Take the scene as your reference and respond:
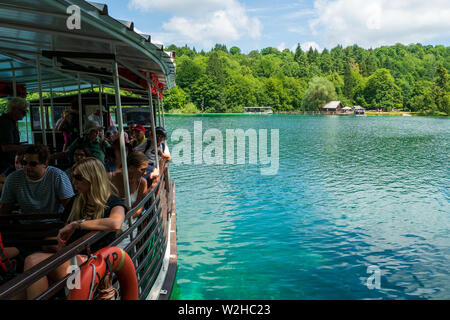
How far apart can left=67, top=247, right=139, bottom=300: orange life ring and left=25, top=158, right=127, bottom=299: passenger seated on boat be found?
0.23 m

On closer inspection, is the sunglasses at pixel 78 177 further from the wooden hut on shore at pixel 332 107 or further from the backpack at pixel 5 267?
the wooden hut on shore at pixel 332 107

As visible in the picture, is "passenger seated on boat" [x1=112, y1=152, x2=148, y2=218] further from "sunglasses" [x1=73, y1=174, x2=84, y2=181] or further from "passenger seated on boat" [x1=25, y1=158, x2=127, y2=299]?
"sunglasses" [x1=73, y1=174, x2=84, y2=181]

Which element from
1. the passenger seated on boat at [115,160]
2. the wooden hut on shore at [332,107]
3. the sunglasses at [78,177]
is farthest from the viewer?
the wooden hut on shore at [332,107]

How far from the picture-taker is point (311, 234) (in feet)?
35.4

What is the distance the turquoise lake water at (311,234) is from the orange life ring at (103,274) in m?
4.25

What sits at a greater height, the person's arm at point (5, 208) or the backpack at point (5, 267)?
the person's arm at point (5, 208)

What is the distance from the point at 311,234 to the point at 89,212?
28.5ft

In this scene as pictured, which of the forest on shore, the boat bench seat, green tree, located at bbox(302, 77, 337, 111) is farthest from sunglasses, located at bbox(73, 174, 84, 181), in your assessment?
green tree, located at bbox(302, 77, 337, 111)

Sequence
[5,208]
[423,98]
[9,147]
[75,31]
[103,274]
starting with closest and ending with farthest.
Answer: [103,274] → [5,208] → [75,31] → [9,147] → [423,98]

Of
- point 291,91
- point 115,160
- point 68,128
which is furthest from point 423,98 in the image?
point 115,160

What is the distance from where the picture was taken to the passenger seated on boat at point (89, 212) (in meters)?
2.99

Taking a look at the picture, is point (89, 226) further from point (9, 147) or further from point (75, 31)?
point (9, 147)

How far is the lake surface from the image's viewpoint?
780cm

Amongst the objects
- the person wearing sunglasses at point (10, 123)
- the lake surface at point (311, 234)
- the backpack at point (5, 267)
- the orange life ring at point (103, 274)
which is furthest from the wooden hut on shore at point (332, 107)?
the backpack at point (5, 267)
